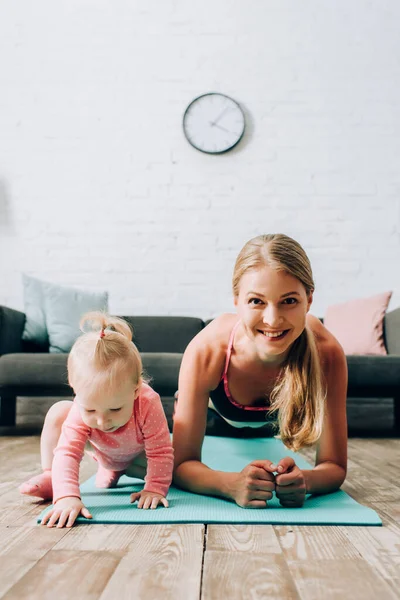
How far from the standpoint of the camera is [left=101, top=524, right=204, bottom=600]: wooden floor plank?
2.72 feet

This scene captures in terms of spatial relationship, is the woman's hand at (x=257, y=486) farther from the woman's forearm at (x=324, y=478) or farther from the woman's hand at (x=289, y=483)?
the woman's forearm at (x=324, y=478)

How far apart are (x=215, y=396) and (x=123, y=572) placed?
80 cm

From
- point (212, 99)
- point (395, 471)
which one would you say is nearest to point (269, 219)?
point (212, 99)

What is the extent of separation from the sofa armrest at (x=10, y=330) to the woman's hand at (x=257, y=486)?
1.83 m

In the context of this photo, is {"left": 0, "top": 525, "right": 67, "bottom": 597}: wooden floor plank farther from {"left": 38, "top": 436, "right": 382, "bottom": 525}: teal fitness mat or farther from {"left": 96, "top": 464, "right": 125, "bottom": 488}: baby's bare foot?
{"left": 96, "top": 464, "right": 125, "bottom": 488}: baby's bare foot

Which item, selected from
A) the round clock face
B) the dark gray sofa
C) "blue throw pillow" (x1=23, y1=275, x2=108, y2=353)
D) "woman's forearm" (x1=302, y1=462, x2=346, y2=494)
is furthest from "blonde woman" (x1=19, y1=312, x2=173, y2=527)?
the round clock face

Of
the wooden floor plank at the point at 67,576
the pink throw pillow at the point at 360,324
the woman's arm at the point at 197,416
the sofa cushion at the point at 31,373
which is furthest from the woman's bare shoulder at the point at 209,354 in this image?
the pink throw pillow at the point at 360,324

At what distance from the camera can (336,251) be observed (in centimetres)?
373

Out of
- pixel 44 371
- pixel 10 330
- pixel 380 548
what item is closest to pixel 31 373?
pixel 44 371

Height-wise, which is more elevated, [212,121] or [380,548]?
[212,121]

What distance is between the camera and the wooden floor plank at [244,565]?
0.83m

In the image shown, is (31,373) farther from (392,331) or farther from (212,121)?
(212,121)

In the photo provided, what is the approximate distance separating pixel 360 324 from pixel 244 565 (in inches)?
93.1

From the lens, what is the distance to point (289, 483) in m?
1.31
